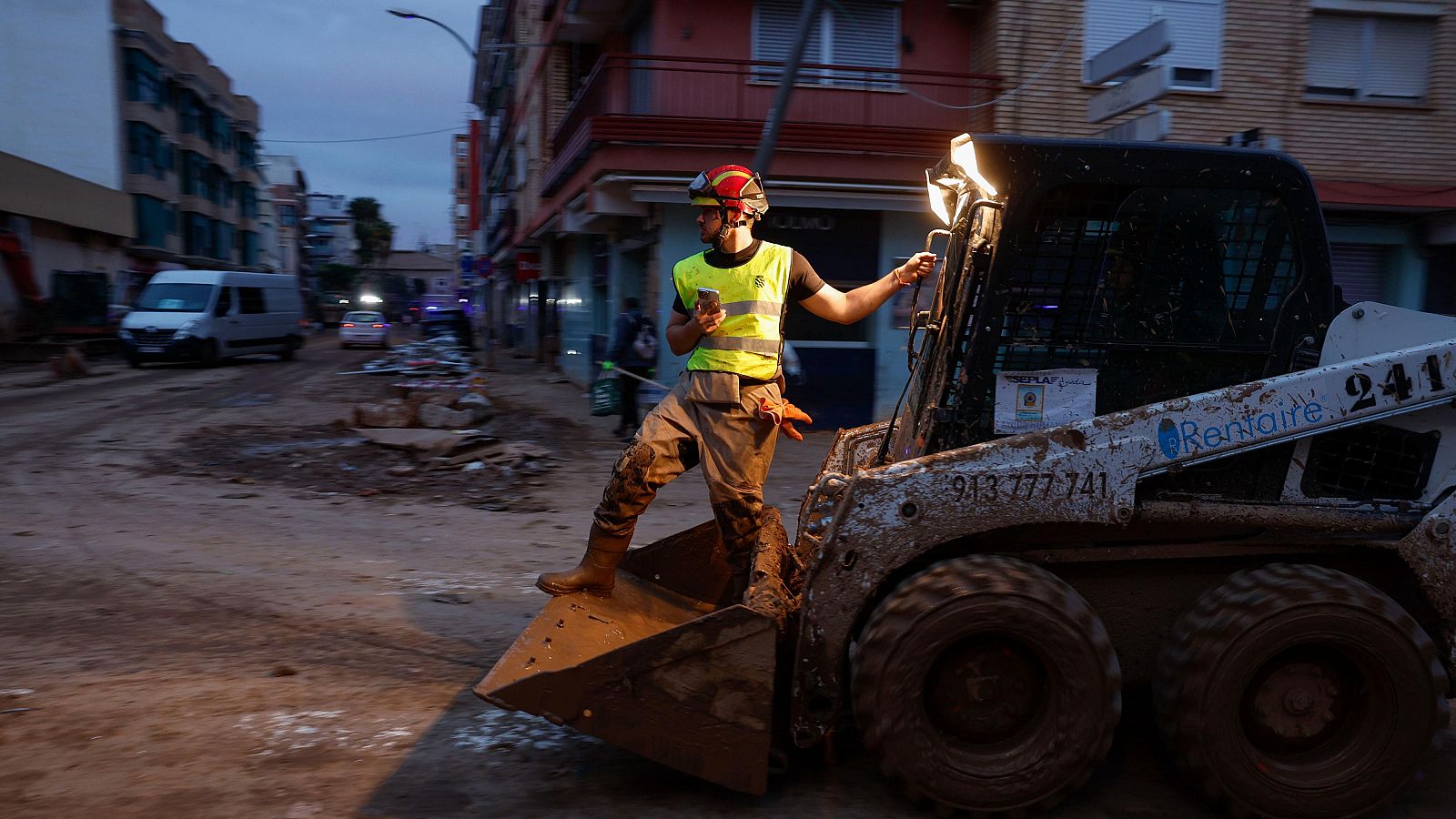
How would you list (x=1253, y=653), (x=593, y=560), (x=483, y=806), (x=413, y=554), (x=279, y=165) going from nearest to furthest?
(x=1253, y=653) → (x=483, y=806) → (x=593, y=560) → (x=413, y=554) → (x=279, y=165)

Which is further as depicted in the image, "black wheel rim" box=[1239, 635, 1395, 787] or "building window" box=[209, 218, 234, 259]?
"building window" box=[209, 218, 234, 259]

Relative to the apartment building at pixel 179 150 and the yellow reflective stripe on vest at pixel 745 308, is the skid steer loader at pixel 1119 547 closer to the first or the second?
the yellow reflective stripe on vest at pixel 745 308

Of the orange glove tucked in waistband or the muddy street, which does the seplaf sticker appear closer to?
the orange glove tucked in waistband

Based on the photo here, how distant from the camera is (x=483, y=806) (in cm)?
327

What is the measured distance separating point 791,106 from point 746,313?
410 inches

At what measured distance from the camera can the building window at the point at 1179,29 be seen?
12.8 m

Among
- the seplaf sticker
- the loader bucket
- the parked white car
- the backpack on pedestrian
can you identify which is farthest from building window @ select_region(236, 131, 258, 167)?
the seplaf sticker

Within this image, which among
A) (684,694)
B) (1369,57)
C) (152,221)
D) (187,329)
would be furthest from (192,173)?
(684,694)

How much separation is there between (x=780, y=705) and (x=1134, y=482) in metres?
1.28

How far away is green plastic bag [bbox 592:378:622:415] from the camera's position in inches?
502

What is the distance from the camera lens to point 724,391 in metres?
3.83

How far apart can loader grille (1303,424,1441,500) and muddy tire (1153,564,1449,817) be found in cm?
36

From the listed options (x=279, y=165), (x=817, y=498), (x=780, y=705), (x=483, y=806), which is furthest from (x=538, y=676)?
(x=279, y=165)

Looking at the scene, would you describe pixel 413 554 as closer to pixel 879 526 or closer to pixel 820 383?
pixel 879 526
